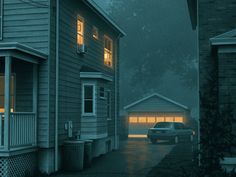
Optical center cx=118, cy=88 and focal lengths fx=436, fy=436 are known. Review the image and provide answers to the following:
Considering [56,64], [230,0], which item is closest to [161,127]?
[56,64]

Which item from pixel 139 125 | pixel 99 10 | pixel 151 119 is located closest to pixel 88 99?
pixel 99 10

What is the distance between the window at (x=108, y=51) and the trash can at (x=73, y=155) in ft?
27.1

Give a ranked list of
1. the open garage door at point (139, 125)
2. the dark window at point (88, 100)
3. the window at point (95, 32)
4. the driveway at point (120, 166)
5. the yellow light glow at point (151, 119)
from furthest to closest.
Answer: the open garage door at point (139, 125) → the yellow light glow at point (151, 119) → the window at point (95, 32) → the dark window at point (88, 100) → the driveway at point (120, 166)

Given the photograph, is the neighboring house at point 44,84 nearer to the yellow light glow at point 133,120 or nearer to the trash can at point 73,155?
the trash can at point 73,155

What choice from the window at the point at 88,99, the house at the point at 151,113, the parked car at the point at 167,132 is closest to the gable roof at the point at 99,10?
the window at the point at 88,99

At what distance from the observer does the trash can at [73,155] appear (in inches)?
627

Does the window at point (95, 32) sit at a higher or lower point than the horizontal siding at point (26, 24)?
higher

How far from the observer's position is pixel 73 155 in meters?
16.0

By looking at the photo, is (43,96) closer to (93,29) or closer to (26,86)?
(26,86)

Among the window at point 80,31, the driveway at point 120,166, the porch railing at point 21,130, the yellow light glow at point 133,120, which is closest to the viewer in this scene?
the porch railing at point 21,130

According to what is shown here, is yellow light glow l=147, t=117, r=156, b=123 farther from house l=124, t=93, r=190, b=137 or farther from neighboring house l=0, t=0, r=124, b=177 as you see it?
neighboring house l=0, t=0, r=124, b=177

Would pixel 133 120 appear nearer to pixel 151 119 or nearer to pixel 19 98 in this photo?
pixel 151 119

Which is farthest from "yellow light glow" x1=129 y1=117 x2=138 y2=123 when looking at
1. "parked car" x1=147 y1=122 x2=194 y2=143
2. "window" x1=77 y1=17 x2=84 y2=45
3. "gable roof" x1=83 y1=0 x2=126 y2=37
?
"window" x1=77 y1=17 x2=84 y2=45

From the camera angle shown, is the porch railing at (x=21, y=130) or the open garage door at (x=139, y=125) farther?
the open garage door at (x=139, y=125)
